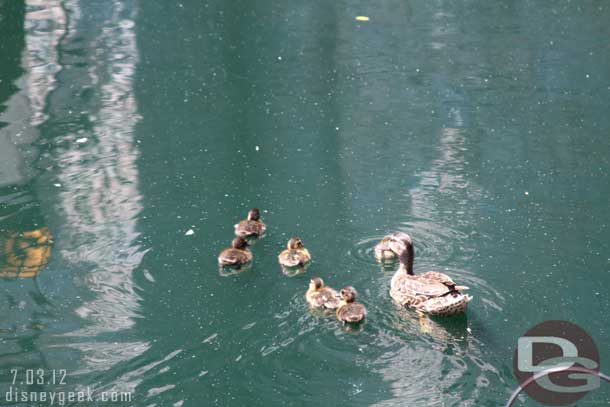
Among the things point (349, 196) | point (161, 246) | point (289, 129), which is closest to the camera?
point (161, 246)

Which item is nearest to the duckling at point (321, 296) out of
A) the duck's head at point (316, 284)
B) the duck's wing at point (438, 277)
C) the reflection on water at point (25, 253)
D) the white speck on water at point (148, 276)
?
the duck's head at point (316, 284)

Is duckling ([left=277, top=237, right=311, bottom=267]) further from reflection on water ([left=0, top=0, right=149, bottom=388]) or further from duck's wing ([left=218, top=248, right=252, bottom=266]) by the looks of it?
reflection on water ([left=0, top=0, right=149, bottom=388])

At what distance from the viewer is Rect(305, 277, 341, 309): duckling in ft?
15.6

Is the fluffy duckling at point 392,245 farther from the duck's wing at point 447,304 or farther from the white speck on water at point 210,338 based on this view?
the white speck on water at point 210,338

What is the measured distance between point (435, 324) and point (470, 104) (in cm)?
327

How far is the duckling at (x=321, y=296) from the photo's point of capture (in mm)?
4754

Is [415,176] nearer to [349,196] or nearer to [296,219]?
[349,196]

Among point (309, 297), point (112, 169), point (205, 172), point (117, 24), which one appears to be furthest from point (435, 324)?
point (117, 24)

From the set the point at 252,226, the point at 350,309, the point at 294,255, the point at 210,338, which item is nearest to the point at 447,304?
the point at 350,309

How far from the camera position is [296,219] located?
5879 mm

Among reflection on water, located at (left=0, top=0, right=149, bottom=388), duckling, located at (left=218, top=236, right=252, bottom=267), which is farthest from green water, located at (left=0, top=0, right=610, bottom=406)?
duckling, located at (left=218, top=236, right=252, bottom=267)

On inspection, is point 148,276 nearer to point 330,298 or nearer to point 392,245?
point 330,298

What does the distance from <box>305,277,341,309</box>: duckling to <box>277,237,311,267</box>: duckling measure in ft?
0.89

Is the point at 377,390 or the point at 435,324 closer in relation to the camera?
the point at 377,390
